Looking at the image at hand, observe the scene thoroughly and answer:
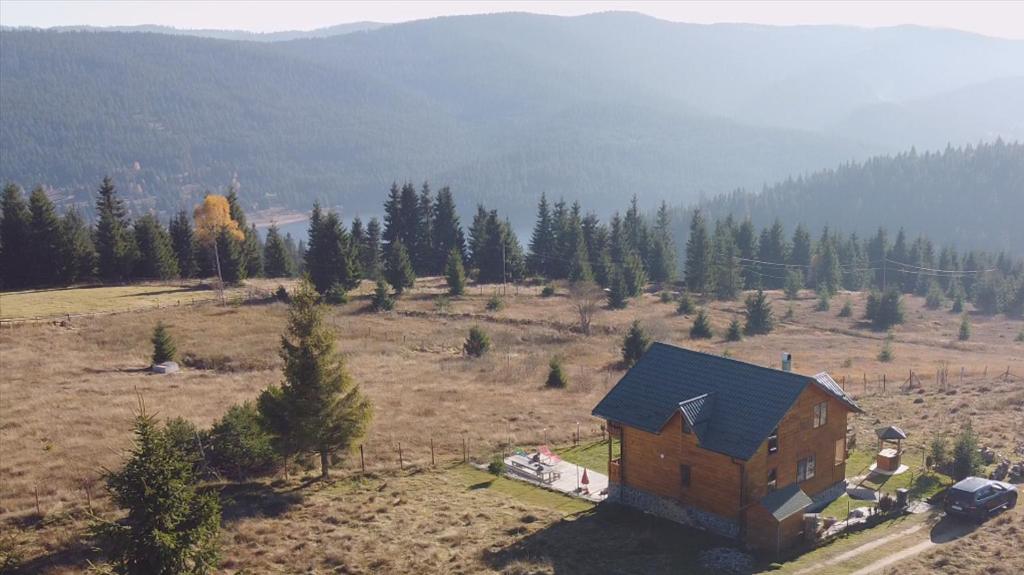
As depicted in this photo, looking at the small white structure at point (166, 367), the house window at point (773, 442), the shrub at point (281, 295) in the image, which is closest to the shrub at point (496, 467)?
the house window at point (773, 442)

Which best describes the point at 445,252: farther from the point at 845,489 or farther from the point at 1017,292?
the point at 1017,292

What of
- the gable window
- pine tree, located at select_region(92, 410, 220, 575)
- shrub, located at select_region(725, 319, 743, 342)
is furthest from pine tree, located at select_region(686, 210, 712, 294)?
pine tree, located at select_region(92, 410, 220, 575)

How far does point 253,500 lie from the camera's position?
1352 inches

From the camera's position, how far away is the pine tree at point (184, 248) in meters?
96.6

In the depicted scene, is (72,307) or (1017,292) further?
(1017,292)

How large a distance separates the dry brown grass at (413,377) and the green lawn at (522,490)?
8.93 feet

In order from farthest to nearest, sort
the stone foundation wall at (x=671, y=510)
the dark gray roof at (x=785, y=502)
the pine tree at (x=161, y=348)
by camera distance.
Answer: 1. the pine tree at (x=161, y=348)
2. the stone foundation wall at (x=671, y=510)
3. the dark gray roof at (x=785, y=502)

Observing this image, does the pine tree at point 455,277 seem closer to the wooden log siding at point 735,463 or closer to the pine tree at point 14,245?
the pine tree at point 14,245

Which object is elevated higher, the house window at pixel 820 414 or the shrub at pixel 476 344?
the house window at pixel 820 414

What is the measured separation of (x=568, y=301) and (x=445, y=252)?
26.3m

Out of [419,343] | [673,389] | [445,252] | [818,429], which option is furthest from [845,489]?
[445,252]

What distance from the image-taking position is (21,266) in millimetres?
84625

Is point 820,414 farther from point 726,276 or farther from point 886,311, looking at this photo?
point 726,276

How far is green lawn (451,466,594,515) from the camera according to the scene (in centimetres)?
3462
